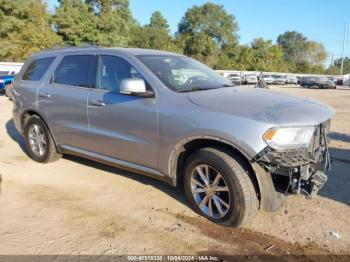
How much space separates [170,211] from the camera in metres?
4.38

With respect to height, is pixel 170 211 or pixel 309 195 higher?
pixel 309 195

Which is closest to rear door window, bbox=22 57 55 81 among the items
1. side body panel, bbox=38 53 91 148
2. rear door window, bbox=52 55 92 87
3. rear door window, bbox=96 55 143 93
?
side body panel, bbox=38 53 91 148

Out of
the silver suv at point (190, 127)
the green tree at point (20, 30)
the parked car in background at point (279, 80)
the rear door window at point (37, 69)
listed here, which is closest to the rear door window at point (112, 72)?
the silver suv at point (190, 127)

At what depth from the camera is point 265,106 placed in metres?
3.83

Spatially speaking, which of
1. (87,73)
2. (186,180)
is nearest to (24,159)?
(87,73)

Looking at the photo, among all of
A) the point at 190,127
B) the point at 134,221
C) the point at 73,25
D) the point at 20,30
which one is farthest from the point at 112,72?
the point at 73,25

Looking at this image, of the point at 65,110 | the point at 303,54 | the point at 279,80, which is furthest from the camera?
the point at 303,54

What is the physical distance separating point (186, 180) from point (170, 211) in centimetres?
45

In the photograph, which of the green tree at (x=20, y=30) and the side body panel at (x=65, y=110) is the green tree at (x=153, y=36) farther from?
the side body panel at (x=65, y=110)

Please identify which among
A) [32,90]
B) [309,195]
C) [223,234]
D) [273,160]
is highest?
[32,90]

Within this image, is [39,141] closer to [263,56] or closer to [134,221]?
[134,221]

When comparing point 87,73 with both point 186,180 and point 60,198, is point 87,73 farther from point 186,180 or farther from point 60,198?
point 186,180

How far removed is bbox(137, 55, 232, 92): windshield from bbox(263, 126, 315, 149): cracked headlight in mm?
1272

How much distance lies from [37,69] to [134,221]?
3.40 m
